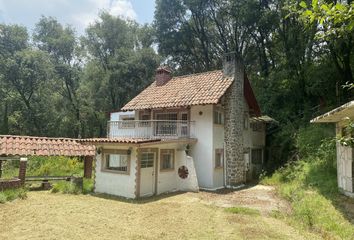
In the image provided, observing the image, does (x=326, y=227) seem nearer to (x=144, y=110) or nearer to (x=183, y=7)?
(x=144, y=110)

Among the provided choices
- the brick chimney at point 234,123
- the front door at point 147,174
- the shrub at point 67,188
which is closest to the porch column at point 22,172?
the shrub at point 67,188

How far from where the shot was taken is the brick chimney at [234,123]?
17.6m

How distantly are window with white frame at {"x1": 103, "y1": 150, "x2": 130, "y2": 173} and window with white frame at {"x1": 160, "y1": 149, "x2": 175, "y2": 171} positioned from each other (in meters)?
1.86

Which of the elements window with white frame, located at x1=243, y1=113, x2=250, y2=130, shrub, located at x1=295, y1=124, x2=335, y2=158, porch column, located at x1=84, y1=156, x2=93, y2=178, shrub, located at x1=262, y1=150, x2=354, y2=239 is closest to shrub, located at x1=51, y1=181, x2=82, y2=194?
porch column, located at x1=84, y1=156, x2=93, y2=178

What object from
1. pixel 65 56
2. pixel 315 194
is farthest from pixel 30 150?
pixel 65 56

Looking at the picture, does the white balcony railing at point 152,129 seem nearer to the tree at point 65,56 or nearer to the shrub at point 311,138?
the shrub at point 311,138

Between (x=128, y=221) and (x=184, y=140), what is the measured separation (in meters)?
7.11

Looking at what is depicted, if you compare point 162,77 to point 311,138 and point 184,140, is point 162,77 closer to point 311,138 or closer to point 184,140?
point 184,140

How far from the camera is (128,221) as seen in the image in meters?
9.26

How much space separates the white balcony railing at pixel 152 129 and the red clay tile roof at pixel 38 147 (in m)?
2.00

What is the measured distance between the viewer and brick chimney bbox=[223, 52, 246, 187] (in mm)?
17578

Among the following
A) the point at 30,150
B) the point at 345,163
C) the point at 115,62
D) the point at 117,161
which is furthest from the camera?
the point at 115,62

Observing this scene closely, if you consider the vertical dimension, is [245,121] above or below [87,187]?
above

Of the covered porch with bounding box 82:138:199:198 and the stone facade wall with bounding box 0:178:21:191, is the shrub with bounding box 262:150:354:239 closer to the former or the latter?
the covered porch with bounding box 82:138:199:198
